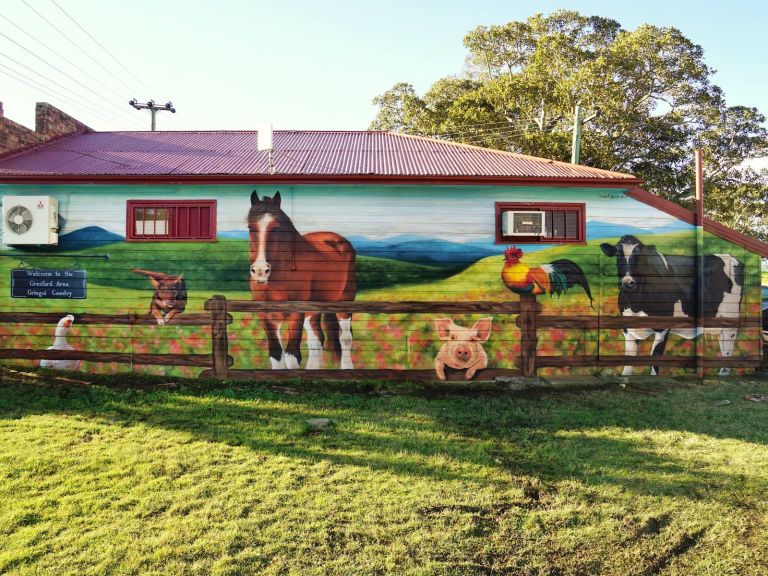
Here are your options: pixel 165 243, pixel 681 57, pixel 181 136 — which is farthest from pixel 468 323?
pixel 681 57

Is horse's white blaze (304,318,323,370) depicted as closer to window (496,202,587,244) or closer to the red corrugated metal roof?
the red corrugated metal roof

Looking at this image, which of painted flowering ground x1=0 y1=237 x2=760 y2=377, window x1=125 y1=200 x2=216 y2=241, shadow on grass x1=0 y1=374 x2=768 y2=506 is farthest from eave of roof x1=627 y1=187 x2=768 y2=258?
window x1=125 y1=200 x2=216 y2=241

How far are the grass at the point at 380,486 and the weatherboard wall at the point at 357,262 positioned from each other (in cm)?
144

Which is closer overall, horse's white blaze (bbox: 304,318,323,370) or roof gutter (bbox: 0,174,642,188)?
roof gutter (bbox: 0,174,642,188)

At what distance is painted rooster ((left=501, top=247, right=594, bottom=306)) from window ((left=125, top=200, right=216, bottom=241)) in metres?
5.19

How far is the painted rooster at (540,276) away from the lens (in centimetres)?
820

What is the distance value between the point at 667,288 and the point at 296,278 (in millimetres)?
6482

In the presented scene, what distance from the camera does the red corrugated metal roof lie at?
814 cm

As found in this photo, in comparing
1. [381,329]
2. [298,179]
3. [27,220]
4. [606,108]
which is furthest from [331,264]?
[606,108]

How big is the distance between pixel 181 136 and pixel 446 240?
23.3ft

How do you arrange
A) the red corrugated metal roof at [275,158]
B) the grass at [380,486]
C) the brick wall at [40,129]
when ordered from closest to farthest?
the grass at [380,486] → the red corrugated metal roof at [275,158] → the brick wall at [40,129]

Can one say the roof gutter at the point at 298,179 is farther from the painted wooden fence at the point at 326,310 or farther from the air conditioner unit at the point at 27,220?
the painted wooden fence at the point at 326,310

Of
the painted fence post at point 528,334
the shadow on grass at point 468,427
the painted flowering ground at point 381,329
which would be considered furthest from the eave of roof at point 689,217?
the shadow on grass at point 468,427

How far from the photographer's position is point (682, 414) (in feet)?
20.7
